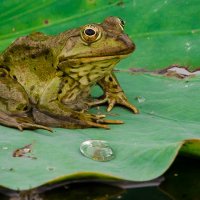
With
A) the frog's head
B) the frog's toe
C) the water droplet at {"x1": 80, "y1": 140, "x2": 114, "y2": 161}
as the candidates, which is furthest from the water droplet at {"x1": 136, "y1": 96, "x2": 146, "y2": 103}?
the water droplet at {"x1": 80, "y1": 140, "x2": 114, "y2": 161}

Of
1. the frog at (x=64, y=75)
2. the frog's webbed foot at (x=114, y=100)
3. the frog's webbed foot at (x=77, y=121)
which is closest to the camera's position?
the frog's webbed foot at (x=77, y=121)

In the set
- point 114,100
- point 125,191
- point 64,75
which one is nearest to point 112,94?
point 114,100

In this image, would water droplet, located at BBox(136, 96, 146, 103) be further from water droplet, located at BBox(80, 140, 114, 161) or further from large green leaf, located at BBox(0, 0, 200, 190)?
water droplet, located at BBox(80, 140, 114, 161)

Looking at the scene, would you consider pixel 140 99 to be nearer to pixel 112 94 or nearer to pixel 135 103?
pixel 135 103

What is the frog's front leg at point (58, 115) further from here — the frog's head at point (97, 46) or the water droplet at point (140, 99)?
the water droplet at point (140, 99)

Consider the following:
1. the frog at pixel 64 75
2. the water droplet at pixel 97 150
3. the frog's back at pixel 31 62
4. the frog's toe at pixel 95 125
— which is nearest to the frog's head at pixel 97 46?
the frog at pixel 64 75

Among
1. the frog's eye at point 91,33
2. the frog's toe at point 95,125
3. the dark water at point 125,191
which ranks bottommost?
the dark water at point 125,191

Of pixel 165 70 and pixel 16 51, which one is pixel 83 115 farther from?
pixel 165 70
